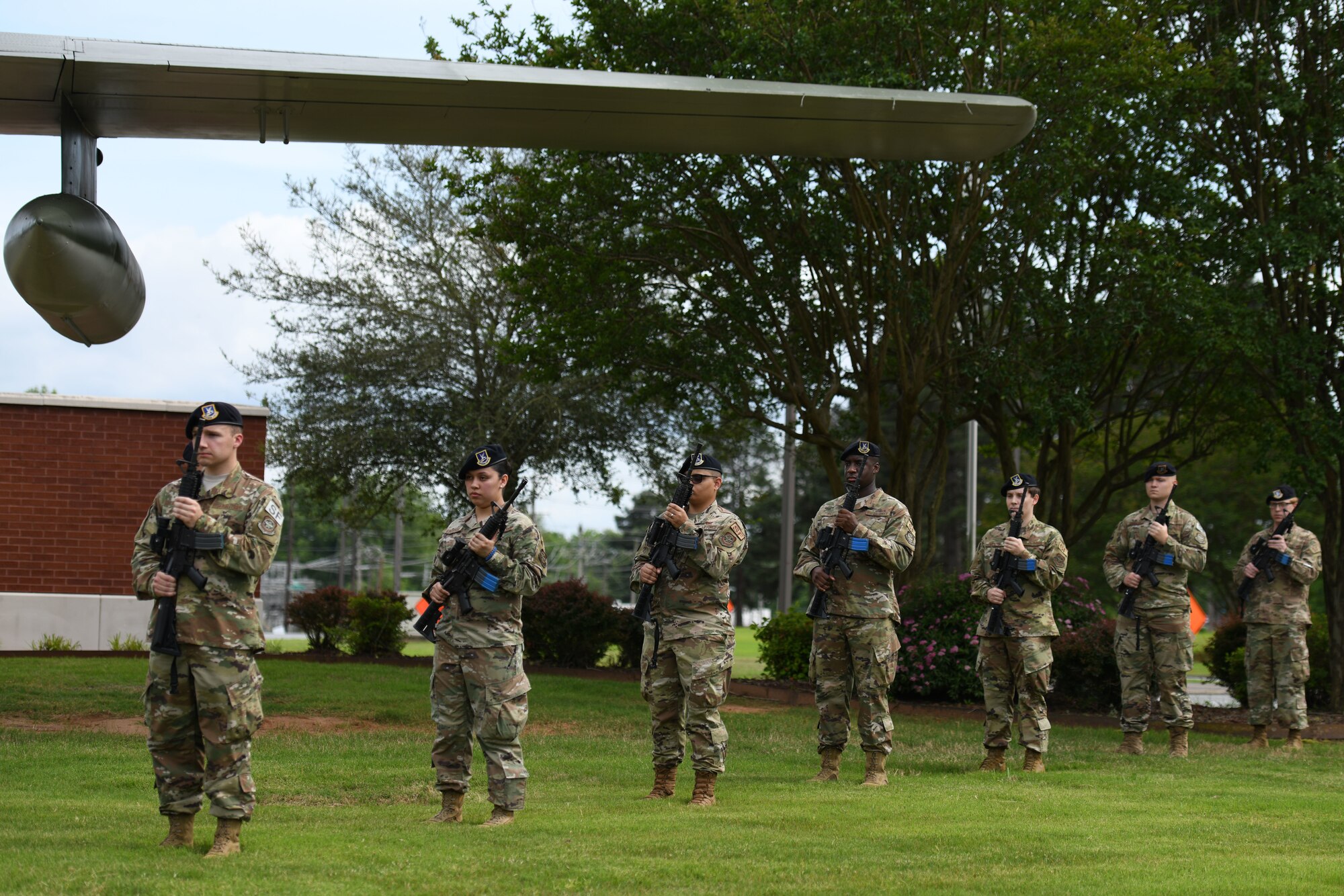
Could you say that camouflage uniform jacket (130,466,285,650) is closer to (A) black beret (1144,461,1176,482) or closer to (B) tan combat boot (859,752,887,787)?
(B) tan combat boot (859,752,887,787)

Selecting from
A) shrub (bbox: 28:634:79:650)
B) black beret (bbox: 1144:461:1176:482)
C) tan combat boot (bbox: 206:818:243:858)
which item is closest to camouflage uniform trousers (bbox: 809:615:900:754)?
black beret (bbox: 1144:461:1176:482)

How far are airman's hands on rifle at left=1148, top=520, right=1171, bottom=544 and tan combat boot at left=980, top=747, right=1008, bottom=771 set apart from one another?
2784 millimetres

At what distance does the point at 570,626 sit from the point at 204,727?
14276 millimetres

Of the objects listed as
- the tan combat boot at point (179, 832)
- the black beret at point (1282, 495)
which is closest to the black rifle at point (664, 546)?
the tan combat boot at point (179, 832)

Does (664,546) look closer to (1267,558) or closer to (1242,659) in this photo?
(1267,558)

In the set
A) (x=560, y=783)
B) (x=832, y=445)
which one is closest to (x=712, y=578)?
(x=560, y=783)

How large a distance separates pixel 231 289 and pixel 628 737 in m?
14.6

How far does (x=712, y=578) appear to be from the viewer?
9055 mm

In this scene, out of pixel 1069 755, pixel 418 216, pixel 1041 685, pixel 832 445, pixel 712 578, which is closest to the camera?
pixel 712 578

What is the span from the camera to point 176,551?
691 centimetres

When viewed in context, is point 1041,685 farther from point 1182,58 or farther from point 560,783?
point 1182,58

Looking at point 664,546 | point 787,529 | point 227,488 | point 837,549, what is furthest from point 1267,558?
point 787,529

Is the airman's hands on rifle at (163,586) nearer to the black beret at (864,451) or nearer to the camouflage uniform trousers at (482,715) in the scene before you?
the camouflage uniform trousers at (482,715)

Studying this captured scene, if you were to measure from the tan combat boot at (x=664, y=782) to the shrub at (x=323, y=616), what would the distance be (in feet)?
43.9
